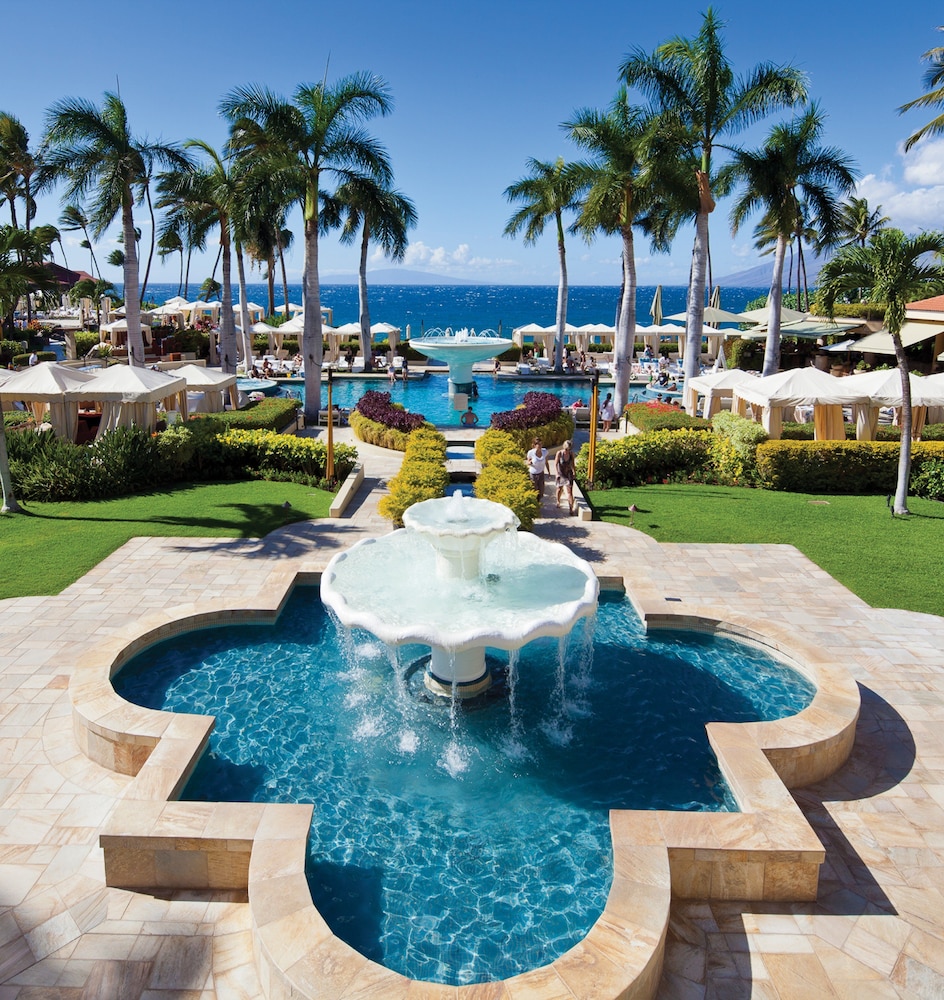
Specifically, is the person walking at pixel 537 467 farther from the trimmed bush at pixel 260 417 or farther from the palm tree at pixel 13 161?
the palm tree at pixel 13 161

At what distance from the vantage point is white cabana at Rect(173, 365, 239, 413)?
24.9 meters

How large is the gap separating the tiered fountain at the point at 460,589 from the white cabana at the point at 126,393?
1155cm

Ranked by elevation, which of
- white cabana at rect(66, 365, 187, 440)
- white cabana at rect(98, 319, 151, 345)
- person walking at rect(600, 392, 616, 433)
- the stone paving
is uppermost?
white cabana at rect(98, 319, 151, 345)

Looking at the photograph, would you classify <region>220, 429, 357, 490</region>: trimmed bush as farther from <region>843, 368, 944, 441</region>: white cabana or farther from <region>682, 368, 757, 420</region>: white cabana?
<region>843, 368, 944, 441</region>: white cabana

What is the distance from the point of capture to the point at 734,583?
43.5ft

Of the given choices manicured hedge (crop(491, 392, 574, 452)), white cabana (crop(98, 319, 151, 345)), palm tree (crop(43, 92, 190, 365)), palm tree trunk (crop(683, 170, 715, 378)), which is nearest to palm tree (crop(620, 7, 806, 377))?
palm tree trunk (crop(683, 170, 715, 378))

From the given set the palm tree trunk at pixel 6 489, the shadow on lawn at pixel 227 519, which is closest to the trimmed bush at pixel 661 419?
the shadow on lawn at pixel 227 519

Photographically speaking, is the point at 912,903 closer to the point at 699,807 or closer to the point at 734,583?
the point at 699,807

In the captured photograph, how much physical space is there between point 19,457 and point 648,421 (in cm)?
1705

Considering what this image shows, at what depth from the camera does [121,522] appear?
16.1m

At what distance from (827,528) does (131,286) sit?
2350 centimetres

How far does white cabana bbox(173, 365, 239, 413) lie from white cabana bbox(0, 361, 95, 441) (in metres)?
3.91

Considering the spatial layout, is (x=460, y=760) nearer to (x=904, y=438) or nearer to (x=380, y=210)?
(x=904, y=438)

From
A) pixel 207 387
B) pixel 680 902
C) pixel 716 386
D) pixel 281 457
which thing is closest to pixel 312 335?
pixel 207 387
